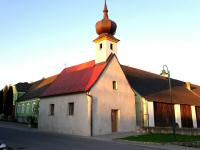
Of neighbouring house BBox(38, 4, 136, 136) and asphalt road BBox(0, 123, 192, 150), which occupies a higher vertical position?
neighbouring house BBox(38, 4, 136, 136)

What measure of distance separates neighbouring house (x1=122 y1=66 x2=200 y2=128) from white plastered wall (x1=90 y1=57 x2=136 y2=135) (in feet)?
4.47

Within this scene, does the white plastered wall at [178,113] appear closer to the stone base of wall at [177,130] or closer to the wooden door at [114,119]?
the stone base of wall at [177,130]

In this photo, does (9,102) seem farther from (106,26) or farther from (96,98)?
(96,98)

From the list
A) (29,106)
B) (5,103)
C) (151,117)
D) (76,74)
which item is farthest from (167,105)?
(5,103)

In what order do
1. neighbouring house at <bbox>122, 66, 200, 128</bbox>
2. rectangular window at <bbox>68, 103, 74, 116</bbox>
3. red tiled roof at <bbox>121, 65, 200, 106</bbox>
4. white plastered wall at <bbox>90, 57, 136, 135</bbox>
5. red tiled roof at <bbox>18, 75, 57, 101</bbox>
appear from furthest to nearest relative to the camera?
A: 1. red tiled roof at <bbox>18, 75, 57, 101</bbox>
2. red tiled roof at <bbox>121, 65, 200, 106</bbox>
3. neighbouring house at <bbox>122, 66, 200, 128</bbox>
4. rectangular window at <bbox>68, 103, 74, 116</bbox>
5. white plastered wall at <bbox>90, 57, 136, 135</bbox>

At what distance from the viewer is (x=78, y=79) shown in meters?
29.0

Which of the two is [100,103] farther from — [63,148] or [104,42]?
[63,148]

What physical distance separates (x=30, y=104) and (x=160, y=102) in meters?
25.3

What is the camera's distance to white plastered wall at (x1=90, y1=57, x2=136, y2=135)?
1018 inches

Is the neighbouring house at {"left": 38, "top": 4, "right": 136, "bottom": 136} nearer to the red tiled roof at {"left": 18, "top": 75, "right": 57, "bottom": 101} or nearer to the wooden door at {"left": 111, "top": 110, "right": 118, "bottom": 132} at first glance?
the wooden door at {"left": 111, "top": 110, "right": 118, "bottom": 132}

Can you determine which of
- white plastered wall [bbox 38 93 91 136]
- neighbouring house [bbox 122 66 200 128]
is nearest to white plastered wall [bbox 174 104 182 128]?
neighbouring house [bbox 122 66 200 128]

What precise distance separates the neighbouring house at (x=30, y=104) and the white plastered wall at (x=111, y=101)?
18191 millimetres

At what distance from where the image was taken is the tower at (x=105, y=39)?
29245 mm

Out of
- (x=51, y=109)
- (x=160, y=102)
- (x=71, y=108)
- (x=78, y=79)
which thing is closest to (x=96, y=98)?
(x=71, y=108)
